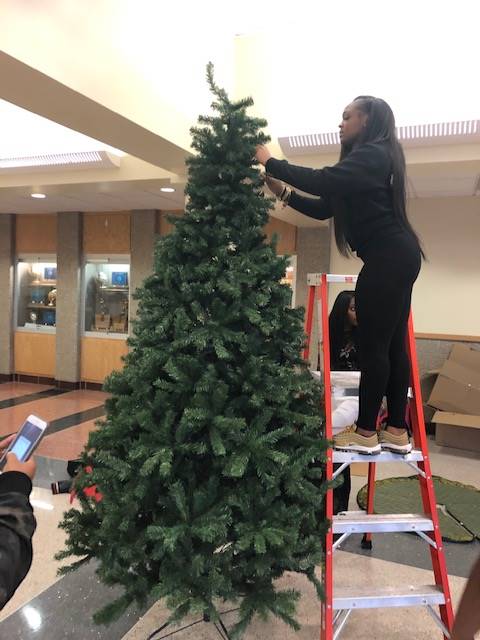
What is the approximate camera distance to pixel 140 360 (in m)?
1.62

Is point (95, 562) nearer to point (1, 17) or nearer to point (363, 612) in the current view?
point (363, 612)

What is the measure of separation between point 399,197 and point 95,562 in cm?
242

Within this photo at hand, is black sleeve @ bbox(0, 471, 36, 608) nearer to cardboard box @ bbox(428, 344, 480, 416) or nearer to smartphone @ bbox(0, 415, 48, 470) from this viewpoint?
smartphone @ bbox(0, 415, 48, 470)

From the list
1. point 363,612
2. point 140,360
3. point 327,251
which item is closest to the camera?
point 140,360

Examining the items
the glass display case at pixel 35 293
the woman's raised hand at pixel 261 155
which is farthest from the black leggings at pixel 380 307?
the glass display case at pixel 35 293

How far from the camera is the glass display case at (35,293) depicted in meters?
7.94

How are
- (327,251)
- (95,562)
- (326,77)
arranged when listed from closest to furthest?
1. (95,562)
2. (326,77)
3. (327,251)

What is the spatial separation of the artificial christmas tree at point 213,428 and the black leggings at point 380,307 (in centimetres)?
22

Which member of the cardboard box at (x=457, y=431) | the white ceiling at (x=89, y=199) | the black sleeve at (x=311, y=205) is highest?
the white ceiling at (x=89, y=199)

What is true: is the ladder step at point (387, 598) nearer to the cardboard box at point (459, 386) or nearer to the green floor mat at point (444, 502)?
the green floor mat at point (444, 502)

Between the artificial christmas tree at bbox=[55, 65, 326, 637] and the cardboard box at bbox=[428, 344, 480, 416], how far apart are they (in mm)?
3708

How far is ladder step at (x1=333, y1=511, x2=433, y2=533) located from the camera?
1.71m


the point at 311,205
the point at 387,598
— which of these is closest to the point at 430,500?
the point at 387,598

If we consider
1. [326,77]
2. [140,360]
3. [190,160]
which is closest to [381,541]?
[140,360]
